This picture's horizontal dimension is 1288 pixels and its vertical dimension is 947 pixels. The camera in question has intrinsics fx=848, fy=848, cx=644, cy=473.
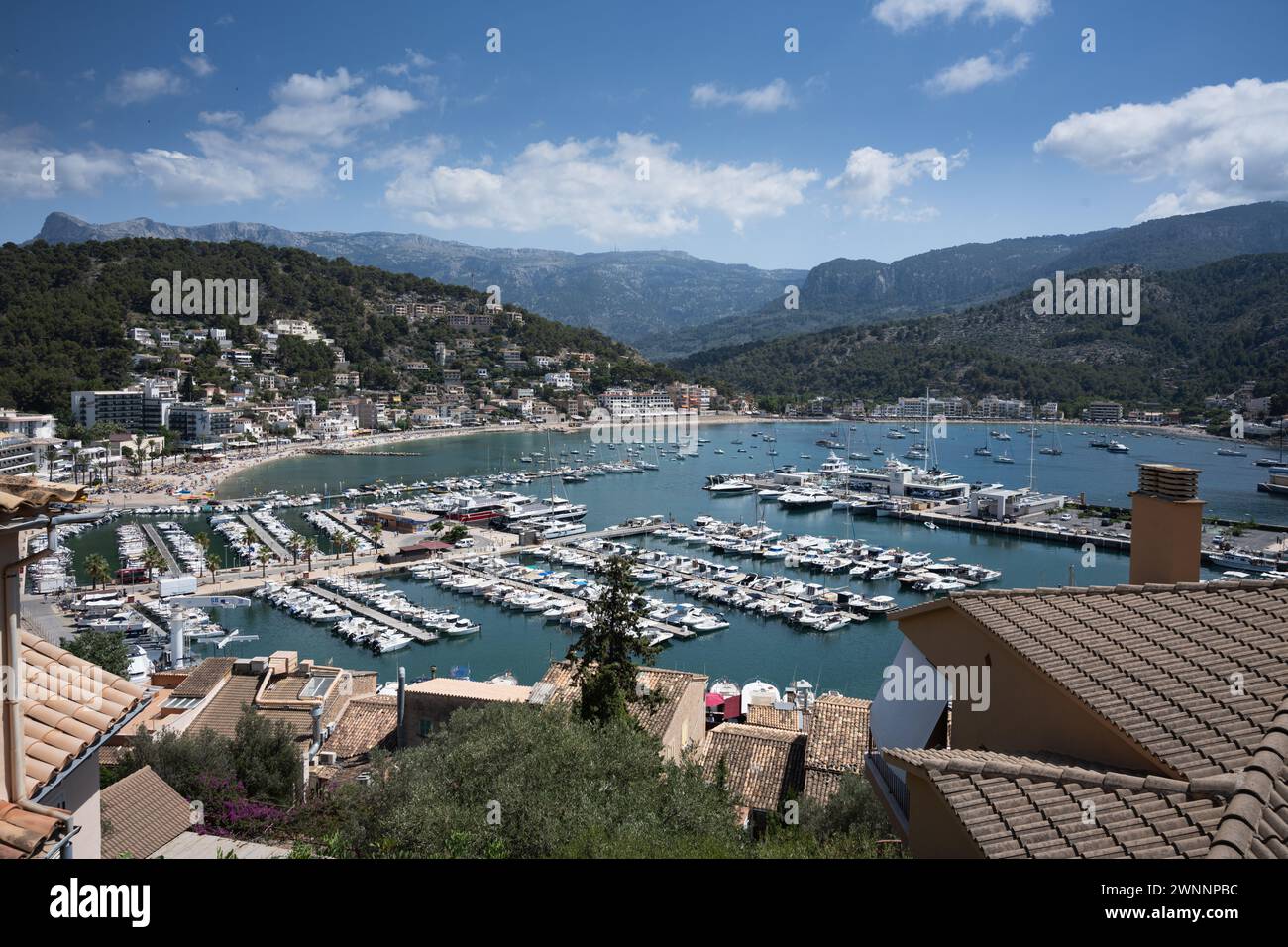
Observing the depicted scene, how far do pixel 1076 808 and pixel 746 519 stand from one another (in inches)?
1036

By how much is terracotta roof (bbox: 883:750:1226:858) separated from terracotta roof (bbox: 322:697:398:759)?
257 inches

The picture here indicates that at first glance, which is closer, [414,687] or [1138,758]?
[1138,758]

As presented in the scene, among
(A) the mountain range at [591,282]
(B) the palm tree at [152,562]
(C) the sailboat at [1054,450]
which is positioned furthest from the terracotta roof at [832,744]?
(A) the mountain range at [591,282]

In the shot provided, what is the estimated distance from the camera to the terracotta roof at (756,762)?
19.1ft

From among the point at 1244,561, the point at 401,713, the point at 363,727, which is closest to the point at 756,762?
the point at 401,713

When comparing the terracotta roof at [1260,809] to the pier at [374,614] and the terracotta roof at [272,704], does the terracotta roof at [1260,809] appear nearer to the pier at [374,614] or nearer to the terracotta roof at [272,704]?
the terracotta roof at [272,704]

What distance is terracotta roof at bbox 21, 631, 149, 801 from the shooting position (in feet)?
5.98

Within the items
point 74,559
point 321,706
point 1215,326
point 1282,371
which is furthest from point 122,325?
point 1215,326

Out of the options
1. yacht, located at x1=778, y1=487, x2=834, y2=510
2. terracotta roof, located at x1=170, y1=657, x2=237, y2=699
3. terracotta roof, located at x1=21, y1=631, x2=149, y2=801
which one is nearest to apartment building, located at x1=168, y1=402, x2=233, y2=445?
yacht, located at x1=778, y1=487, x2=834, y2=510

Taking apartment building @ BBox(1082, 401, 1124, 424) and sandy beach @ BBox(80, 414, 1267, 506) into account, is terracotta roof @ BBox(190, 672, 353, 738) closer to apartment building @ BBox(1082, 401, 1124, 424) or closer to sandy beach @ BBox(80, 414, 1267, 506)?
sandy beach @ BBox(80, 414, 1267, 506)

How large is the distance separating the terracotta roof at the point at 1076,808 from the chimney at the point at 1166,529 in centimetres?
202
